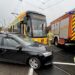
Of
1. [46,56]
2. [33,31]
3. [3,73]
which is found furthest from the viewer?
[33,31]

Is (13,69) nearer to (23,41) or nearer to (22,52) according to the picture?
(22,52)

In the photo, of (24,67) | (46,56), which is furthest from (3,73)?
(46,56)

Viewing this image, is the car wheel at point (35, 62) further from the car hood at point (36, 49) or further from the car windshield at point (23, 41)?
the car windshield at point (23, 41)

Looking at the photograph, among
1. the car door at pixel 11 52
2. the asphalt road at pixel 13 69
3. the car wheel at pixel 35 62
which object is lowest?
the asphalt road at pixel 13 69

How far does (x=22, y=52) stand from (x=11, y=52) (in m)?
0.65

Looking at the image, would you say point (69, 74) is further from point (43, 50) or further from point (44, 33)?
point (44, 33)

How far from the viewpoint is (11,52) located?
1120 cm

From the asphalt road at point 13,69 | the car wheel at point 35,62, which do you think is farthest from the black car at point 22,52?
the asphalt road at point 13,69

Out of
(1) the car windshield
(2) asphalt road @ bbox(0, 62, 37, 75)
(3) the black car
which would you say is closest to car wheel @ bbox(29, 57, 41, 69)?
(3) the black car

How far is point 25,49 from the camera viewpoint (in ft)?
35.7

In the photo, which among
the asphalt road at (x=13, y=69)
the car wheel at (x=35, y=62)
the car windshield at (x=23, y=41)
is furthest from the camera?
the car windshield at (x=23, y=41)

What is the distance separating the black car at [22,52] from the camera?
1066 cm

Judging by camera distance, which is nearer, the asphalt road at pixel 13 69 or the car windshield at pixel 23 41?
the asphalt road at pixel 13 69

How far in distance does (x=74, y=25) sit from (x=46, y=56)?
24.9 feet
